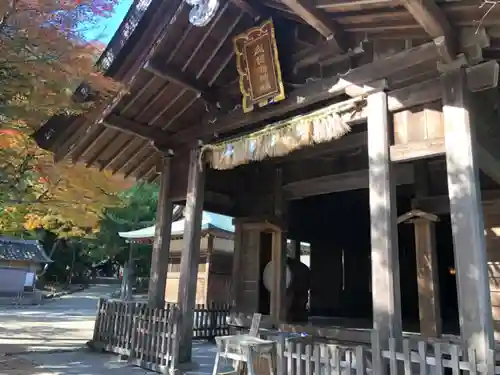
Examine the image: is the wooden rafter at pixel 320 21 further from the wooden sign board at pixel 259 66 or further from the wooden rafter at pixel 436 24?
the wooden rafter at pixel 436 24

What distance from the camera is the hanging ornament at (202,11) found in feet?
17.7

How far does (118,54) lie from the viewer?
6539mm

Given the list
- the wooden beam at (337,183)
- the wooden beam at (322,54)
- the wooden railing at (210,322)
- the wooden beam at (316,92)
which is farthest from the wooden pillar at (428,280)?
the wooden railing at (210,322)

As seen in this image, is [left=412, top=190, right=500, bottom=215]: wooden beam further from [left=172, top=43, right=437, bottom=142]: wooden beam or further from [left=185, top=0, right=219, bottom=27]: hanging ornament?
[left=185, top=0, right=219, bottom=27]: hanging ornament

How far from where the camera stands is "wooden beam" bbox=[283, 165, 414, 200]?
7590mm

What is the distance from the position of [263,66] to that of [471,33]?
8.67 feet

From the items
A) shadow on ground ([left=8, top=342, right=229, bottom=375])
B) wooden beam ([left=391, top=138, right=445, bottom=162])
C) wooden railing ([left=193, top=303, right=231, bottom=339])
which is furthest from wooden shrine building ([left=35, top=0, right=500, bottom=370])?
wooden railing ([left=193, top=303, right=231, bottom=339])

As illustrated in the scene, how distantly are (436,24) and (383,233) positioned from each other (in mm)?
2163

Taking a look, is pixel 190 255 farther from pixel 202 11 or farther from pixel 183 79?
pixel 202 11

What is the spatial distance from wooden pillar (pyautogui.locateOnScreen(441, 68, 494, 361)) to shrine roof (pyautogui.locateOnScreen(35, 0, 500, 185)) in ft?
2.03

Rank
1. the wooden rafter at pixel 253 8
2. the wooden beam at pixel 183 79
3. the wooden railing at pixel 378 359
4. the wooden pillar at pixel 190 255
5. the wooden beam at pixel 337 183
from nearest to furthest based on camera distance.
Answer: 1. the wooden railing at pixel 378 359
2. the wooden rafter at pixel 253 8
3. the wooden beam at pixel 183 79
4. the wooden pillar at pixel 190 255
5. the wooden beam at pixel 337 183

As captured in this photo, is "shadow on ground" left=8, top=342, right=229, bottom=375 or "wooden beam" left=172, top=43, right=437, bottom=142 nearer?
"wooden beam" left=172, top=43, right=437, bottom=142

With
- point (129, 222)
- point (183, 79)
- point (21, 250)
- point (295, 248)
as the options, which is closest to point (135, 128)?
point (183, 79)

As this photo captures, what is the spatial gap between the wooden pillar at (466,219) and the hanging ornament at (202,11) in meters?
2.97
